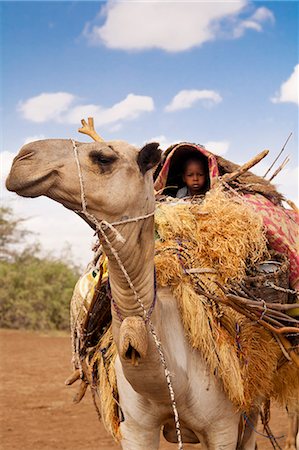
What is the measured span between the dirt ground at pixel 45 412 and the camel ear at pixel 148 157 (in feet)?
17.2

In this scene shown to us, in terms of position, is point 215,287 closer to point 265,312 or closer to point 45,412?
point 265,312

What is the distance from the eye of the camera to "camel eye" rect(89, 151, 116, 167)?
3.47 m

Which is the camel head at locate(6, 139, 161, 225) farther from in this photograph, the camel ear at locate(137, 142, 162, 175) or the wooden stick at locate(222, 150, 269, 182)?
the wooden stick at locate(222, 150, 269, 182)

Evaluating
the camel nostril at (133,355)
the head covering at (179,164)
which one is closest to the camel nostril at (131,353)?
the camel nostril at (133,355)

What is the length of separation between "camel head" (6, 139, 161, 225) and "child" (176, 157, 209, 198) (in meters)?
2.01

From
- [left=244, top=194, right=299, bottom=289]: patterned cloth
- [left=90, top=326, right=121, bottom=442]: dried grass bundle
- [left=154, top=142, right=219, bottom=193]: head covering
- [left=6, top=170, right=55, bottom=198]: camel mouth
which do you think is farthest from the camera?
Result: [left=154, top=142, right=219, bottom=193]: head covering

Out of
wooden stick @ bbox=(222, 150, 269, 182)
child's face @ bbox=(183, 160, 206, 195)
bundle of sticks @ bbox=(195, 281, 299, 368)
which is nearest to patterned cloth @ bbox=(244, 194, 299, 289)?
wooden stick @ bbox=(222, 150, 269, 182)

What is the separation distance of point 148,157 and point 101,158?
0.82 feet

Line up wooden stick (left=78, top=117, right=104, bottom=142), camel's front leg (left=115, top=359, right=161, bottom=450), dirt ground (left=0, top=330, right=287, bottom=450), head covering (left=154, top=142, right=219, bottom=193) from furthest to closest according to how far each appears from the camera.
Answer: dirt ground (left=0, top=330, right=287, bottom=450) < head covering (left=154, top=142, right=219, bottom=193) < wooden stick (left=78, top=117, right=104, bottom=142) < camel's front leg (left=115, top=359, right=161, bottom=450)

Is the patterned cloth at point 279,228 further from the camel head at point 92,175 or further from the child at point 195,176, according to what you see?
the camel head at point 92,175

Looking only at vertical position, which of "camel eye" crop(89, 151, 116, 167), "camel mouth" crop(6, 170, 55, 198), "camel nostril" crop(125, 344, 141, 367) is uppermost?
"camel eye" crop(89, 151, 116, 167)

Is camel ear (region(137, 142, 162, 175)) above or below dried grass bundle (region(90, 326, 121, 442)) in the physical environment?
above

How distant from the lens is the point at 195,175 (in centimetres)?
564

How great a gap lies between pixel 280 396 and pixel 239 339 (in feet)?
2.99
